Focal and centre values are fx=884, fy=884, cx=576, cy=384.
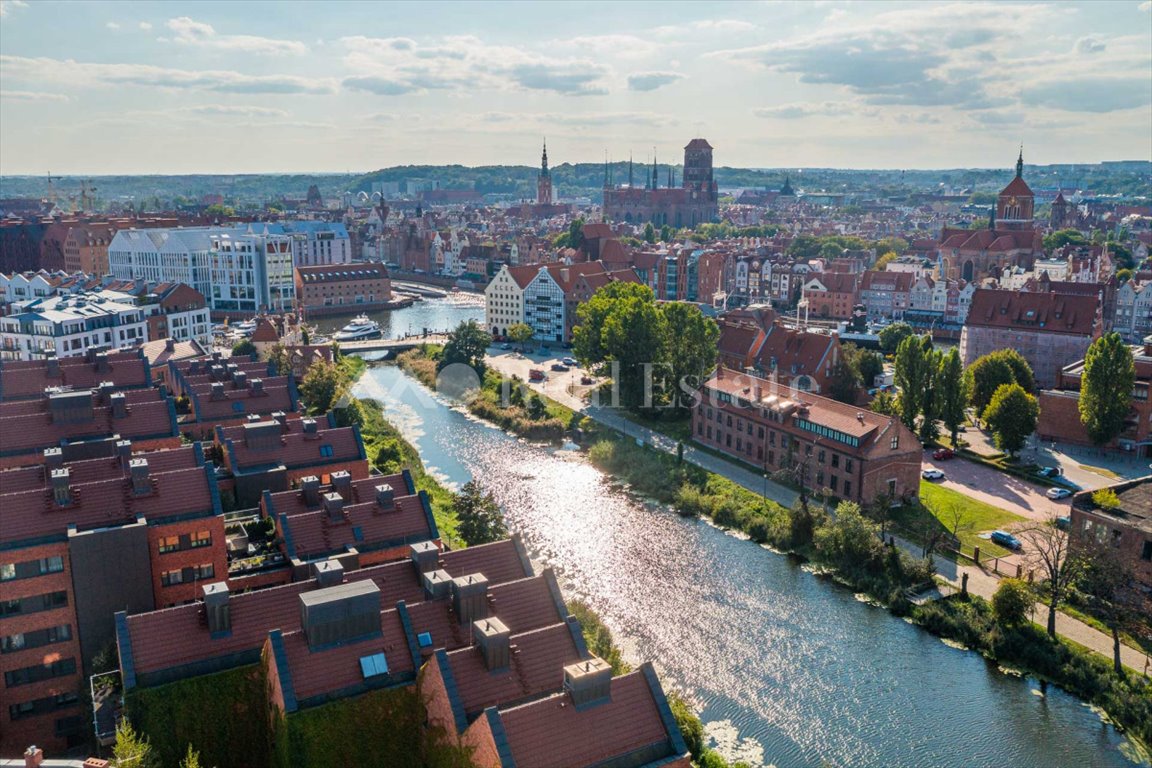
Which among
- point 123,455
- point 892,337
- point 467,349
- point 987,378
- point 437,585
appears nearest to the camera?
point 437,585

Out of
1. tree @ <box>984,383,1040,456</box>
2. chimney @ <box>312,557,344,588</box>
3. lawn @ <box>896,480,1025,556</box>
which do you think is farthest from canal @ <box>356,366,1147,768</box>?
tree @ <box>984,383,1040,456</box>

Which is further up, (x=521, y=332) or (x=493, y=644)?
(x=493, y=644)

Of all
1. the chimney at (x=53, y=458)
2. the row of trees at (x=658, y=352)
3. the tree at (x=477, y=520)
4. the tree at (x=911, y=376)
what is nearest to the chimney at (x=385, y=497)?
the tree at (x=477, y=520)

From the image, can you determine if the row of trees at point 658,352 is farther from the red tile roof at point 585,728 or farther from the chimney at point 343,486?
the red tile roof at point 585,728

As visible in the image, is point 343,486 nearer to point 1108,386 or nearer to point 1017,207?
point 1108,386

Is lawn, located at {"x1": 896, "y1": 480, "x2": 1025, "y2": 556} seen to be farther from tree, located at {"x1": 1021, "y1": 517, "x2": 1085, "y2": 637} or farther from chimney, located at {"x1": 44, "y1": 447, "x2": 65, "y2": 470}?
chimney, located at {"x1": 44, "y1": 447, "x2": 65, "y2": 470}

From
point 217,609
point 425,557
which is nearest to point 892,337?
point 425,557

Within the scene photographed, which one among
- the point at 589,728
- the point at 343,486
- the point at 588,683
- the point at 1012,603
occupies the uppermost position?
the point at 343,486
